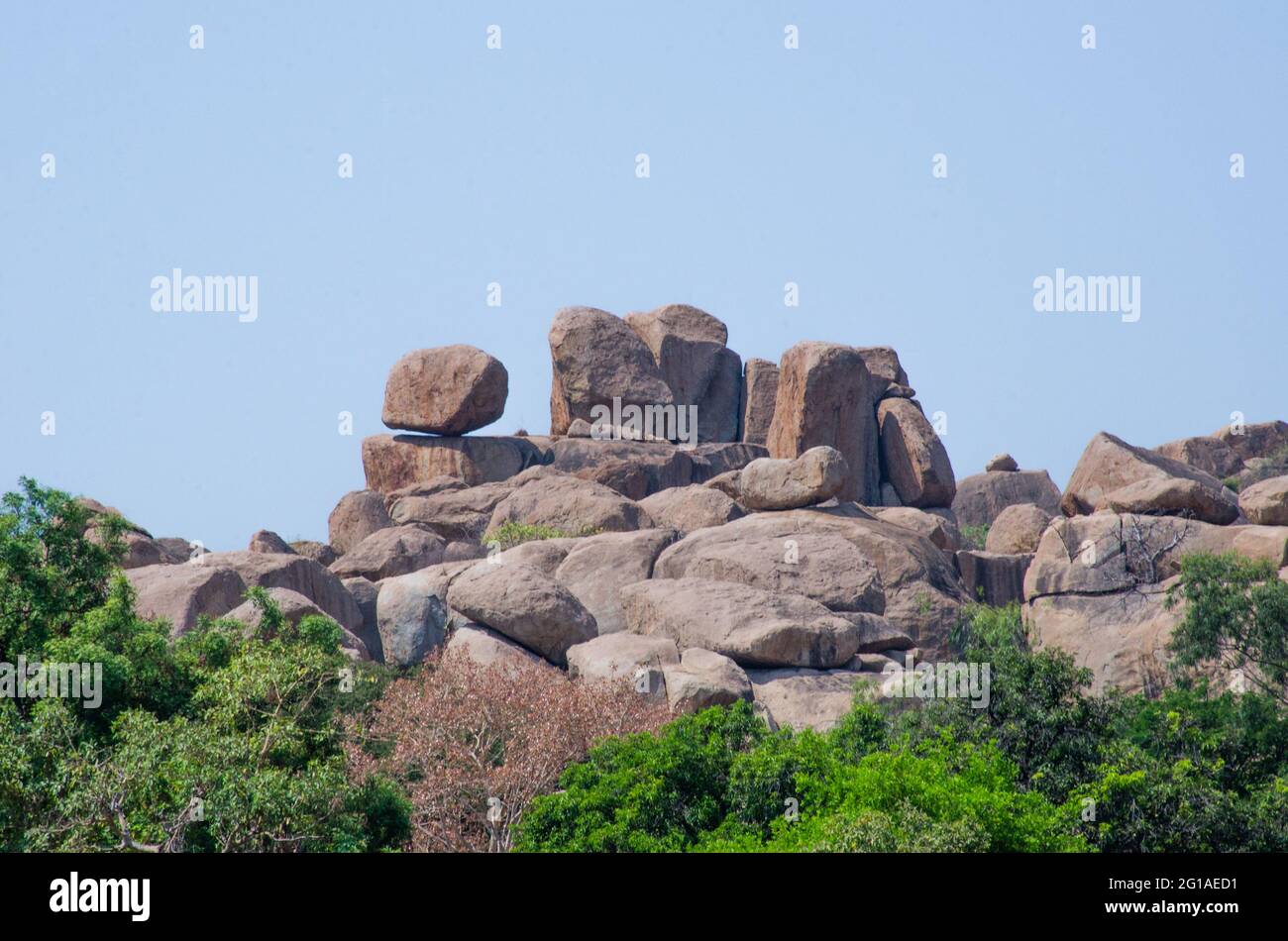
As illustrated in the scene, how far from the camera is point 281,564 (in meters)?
33.2

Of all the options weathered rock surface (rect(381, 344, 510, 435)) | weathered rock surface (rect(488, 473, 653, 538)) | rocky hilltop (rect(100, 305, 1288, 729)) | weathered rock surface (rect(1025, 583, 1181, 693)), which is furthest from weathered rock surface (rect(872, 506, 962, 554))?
weathered rock surface (rect(381, 344, 510, 435))

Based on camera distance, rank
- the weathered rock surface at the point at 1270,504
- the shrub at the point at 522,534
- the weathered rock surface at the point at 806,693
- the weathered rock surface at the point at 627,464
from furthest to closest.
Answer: the weathered rock surface at the point at 627,464
the shrub at the point at 522,534
the weathered rock surface at the point at 1270,504
the weathered rock surface at the point at 806,693

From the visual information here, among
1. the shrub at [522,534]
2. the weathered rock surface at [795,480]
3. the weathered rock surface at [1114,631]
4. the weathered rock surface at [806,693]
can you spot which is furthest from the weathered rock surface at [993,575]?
the weathered rock surface at [806,693]

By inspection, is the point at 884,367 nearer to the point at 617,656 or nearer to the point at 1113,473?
the point at 1113,473

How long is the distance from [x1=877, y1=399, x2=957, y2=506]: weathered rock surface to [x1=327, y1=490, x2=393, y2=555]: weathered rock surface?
19.1m

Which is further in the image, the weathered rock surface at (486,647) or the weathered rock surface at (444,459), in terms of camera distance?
the weathered rock surface at (444,459)

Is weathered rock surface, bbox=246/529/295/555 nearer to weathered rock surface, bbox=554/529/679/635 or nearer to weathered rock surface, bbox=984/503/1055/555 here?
weathered rock surface, bbox=554/529/679/635

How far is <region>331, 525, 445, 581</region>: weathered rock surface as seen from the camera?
41.5 m

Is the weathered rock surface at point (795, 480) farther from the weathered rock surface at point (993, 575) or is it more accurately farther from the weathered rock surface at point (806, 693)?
the weathered rock surface at point (806, 693)

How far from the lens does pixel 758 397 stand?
A: 6294cm

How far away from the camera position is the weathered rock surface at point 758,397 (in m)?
62.4

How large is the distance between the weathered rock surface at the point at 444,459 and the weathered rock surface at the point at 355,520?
3.48m
